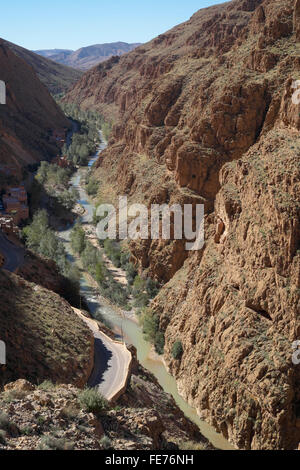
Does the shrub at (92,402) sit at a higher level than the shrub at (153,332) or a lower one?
higher

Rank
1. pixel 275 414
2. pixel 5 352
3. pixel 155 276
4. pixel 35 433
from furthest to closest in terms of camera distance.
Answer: pixel 155 276, pixel 275 414, pixel 5 352, pixel 35 433

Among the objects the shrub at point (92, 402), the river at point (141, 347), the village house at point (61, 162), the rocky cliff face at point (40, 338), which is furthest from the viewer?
the village house at point (61, 162)

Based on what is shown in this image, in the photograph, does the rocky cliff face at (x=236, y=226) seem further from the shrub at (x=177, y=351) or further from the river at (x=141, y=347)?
the river at (x=141, y=347)

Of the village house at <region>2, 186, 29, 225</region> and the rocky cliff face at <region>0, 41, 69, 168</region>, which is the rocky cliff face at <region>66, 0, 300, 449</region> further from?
the rocky cliff face at <region>0, 41, 69, 168</region>

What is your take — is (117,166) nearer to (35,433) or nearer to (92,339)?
(92,339)

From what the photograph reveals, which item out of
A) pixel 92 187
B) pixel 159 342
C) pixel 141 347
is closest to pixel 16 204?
pixel 92 187

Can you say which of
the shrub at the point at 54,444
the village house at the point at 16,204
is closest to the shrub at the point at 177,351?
the shrub at the point at 54,444

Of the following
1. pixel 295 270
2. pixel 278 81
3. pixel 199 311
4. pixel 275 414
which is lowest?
pixel 275 414

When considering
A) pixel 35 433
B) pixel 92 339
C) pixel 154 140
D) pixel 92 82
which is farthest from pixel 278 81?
pixel 92 82
